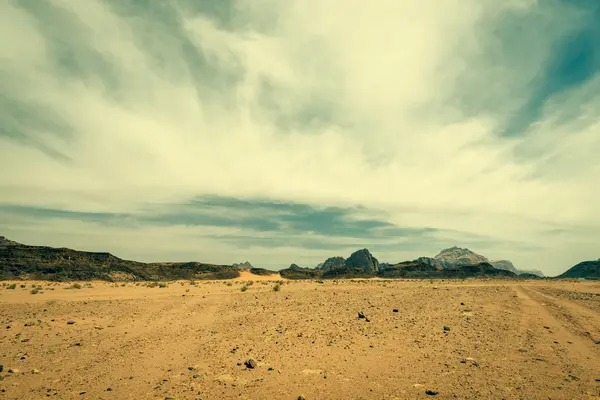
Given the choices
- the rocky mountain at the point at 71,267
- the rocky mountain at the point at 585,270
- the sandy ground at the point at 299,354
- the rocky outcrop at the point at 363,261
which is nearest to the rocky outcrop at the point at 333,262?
the rocky outcrop at the point at 363,261

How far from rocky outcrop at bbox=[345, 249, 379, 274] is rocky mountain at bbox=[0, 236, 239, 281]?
7816 cm

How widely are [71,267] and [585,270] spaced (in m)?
161

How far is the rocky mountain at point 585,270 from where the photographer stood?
108 m

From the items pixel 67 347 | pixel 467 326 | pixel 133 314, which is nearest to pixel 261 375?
pixel 67 347

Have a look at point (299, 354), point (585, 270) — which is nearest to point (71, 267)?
point (299, 354)

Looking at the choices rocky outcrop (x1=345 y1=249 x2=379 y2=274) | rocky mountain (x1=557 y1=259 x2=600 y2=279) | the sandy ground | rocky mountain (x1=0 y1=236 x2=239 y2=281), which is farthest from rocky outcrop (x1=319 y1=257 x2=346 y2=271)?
the sandy ground

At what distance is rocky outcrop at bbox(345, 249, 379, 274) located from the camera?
419 ft

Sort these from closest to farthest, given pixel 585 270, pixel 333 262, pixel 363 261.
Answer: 1. pixel 585 270
2. pixel 363 261
3. pixel 333 262

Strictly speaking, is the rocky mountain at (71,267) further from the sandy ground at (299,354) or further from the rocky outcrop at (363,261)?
the rocky outcrop at (363,261)

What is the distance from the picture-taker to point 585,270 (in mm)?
114125

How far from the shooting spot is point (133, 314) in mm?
16359

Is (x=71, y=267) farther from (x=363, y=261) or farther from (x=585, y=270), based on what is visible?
(x=585, y=270)

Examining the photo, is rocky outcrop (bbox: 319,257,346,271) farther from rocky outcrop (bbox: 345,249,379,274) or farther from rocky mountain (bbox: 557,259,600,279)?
rocky mountain (bbox: 557,259,600,279)

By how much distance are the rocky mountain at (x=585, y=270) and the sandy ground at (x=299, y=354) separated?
128m
